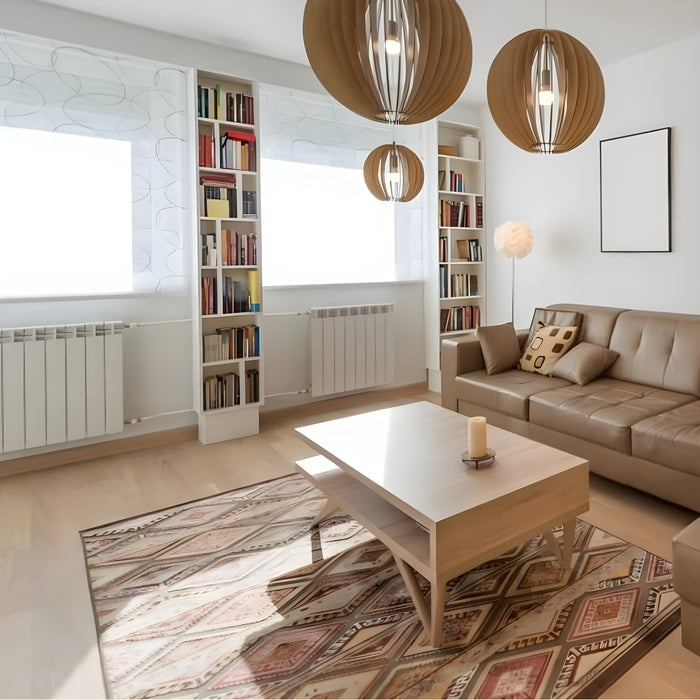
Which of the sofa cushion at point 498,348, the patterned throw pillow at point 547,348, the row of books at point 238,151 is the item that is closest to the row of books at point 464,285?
the sofa cushion at point 498,348

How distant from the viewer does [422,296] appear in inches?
191

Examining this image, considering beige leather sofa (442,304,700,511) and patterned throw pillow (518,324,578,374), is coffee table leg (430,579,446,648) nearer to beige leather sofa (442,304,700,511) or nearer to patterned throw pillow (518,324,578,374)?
beige leather sofa (442,304,700,511)

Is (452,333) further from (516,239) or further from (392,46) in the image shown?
(392,46)

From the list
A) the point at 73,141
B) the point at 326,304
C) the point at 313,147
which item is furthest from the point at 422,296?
the point at 73,141

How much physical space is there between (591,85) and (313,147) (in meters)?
2.72

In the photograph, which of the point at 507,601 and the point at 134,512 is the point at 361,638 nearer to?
the point at 507,601

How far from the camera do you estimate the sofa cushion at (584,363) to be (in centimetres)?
316

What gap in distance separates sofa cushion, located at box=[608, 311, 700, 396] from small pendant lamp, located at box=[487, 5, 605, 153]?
179 centimetres

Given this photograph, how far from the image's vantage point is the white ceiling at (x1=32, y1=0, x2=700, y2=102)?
2.95 m

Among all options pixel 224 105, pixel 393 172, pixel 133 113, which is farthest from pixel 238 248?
pixel 393 172

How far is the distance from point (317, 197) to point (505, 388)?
7.11ft

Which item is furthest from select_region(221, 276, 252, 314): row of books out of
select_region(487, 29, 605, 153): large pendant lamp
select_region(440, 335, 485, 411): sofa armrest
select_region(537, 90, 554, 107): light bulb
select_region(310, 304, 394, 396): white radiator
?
select_region(537, 90, 554, 107): light bulb

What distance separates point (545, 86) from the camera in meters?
1.73

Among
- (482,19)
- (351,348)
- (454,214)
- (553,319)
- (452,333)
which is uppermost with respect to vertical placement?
(482,19)
